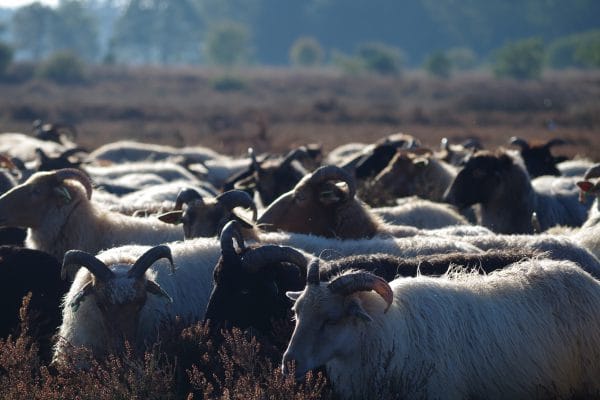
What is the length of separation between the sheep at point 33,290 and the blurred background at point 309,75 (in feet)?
55.3

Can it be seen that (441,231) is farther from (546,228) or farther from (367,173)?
(367,173)

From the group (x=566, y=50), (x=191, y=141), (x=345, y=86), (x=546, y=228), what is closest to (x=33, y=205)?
(x=546, y=228)

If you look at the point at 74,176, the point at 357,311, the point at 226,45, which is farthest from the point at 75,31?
the point at 357,311

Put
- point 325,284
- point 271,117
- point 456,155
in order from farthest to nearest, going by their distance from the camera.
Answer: point 271,117 → point 456,155 → point 325,284

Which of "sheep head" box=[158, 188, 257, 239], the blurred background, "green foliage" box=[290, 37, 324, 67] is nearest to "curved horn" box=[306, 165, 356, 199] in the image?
"sheep head" box=[158, 188, 257, 239]

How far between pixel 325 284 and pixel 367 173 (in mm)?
8430

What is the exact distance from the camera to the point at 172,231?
9203mm

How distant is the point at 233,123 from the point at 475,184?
27.1 m

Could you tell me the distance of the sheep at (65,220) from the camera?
9.20m

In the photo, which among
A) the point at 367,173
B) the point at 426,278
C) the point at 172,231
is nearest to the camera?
the point at 426,278

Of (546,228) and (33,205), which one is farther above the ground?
(33,205)

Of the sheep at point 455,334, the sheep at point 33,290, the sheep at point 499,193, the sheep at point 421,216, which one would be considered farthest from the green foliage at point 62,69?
the sheep at point 455,334

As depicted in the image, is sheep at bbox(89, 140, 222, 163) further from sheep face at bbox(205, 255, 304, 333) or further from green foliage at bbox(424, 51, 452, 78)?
green foliage at bbox(424, 51, 452, 78)

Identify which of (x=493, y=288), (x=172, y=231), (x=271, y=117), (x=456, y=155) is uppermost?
(x=493, y=288)
